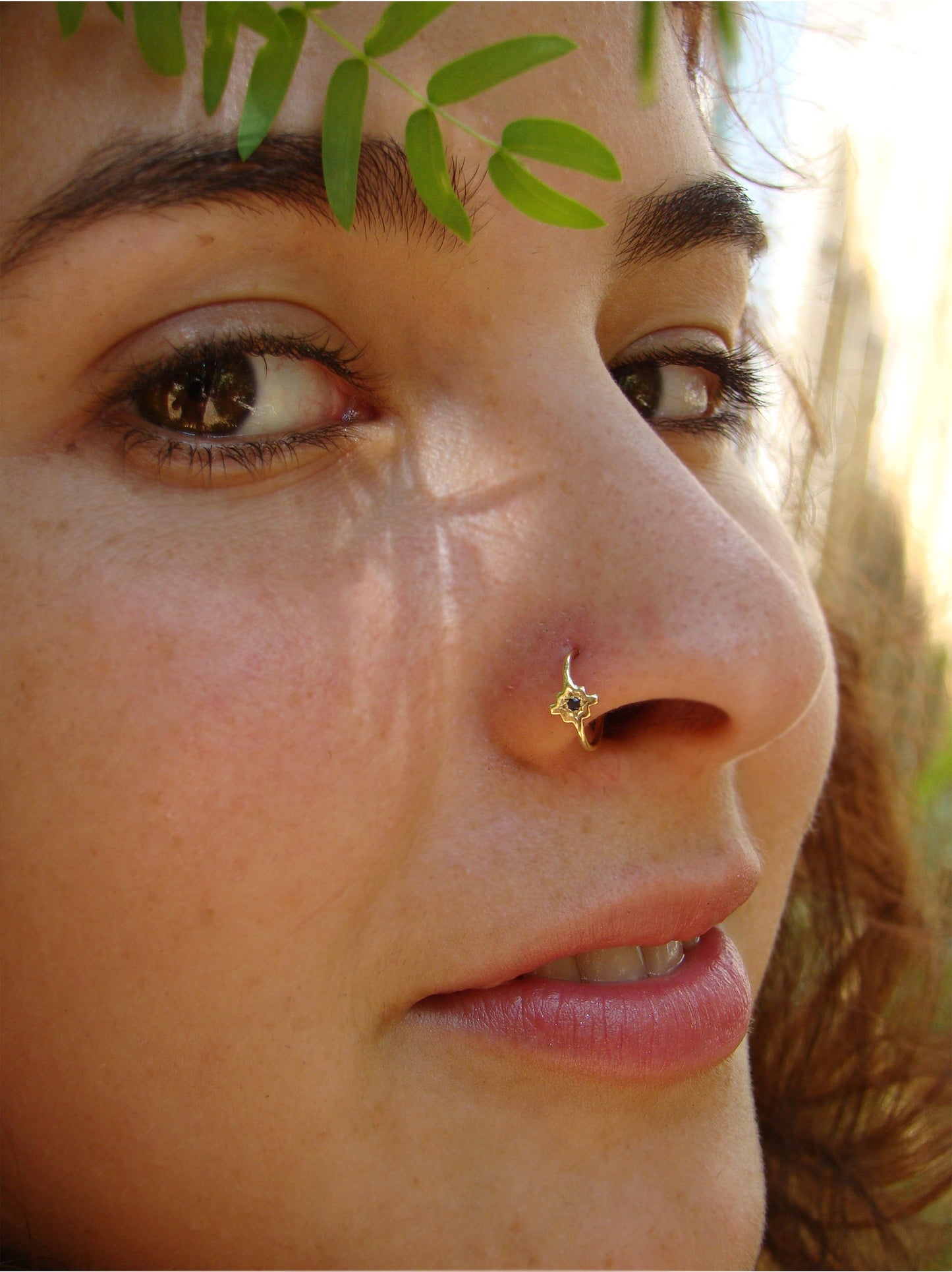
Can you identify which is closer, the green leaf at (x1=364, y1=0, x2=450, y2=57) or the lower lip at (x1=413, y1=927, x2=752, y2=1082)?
the green leaf at (x1=364, y1=0, x2=450, y2=57)

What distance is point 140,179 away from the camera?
1.06m

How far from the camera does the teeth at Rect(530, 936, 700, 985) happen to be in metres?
1.22

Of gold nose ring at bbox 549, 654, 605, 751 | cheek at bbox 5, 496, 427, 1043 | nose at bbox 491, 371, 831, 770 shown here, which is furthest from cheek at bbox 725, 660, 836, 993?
cheek at bbox 5, 496, 427, 1043

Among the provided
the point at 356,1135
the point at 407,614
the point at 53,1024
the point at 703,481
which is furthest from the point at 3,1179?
the point at 703,481

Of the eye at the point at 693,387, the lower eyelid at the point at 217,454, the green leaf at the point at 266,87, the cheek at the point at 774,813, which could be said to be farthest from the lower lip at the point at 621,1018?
the green leaf at the point at 266,87

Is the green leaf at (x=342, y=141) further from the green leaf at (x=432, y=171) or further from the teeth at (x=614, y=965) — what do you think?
the teeth at (x=614, y=965)

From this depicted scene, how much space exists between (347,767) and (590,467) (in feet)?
1.33

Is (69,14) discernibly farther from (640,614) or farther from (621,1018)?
(621,1018)

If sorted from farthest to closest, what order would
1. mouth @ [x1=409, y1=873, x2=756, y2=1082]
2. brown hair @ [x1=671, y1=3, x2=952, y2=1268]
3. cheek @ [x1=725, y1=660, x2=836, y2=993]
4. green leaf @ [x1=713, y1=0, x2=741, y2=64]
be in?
1. brown hair @ [x1=671, y1=3, x2=952, y2=1268]
2. cheek @ [x1=725, y1=660, x2=836, y2=993]
3. mouth @ [x1=409, y1=873, x2=756, y2=1082]
4. green leaf @ [x1=713, y1=0, x2=741, y2=64]

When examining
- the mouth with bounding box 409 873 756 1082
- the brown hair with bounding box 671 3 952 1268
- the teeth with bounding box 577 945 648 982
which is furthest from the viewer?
the brown hair with bounding box 671 3 952 1268

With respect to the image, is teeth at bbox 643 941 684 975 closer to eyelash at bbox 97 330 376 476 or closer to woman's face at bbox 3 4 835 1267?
woman's face at bbox 3 4 835 1267

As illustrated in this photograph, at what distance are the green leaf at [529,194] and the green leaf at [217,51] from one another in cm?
27

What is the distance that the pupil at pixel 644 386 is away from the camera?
1550 mm

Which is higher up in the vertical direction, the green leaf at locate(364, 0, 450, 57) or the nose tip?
the green leaf at locate(364, 0, 450, 57)
